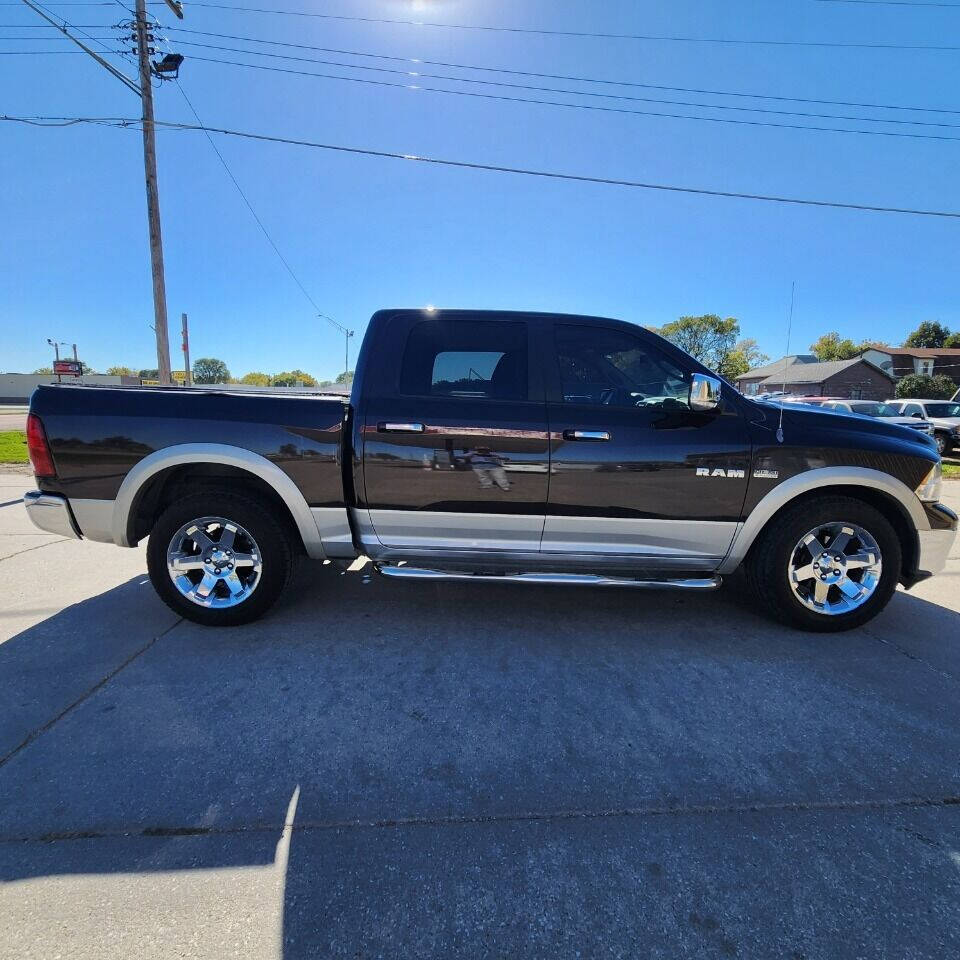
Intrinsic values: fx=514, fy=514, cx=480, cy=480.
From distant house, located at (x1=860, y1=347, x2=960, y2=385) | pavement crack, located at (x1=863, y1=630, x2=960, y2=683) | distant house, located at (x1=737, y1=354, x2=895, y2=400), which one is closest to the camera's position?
pavement crack, located at (x1=863, y1=630, x2=960, y2=683)

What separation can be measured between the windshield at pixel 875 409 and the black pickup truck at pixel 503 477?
17795 mm

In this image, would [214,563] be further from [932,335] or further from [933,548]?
[932,335]

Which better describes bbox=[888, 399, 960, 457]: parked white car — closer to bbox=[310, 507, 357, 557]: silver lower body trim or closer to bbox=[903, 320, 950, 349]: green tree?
bbox=[310, 507, 357, 557]: silver lower body trim

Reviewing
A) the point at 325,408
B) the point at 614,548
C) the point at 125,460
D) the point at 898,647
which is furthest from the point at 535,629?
the point at 125,460

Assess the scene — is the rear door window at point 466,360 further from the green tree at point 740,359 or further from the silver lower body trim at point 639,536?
the green tree at point 740,359

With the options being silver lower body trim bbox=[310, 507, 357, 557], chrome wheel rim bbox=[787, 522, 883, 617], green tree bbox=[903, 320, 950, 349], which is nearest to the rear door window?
silver lower body trim bbox=[310, 507, 357, 557]

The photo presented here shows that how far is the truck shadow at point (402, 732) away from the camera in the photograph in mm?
1729

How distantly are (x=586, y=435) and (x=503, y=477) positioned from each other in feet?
1.85

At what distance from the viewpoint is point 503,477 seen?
315 centimetres

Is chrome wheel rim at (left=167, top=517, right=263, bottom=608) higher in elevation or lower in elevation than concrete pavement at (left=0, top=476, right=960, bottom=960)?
higher

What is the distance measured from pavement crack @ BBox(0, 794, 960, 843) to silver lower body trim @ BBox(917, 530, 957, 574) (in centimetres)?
175

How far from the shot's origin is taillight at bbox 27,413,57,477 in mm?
3145

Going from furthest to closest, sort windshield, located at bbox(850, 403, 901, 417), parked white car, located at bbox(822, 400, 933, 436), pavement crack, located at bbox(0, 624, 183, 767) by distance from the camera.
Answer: windshield, located at bbox(850, 403, 901, 417) < parked white car, located at bbox(822, 400, 933, 436) < pavement crack, located at bbox(0, 624, 183, 767)

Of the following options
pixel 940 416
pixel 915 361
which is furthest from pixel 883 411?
pixel 915 361
